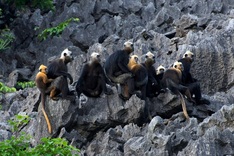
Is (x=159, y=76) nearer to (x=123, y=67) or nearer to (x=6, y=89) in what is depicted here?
(x=123, y=67)

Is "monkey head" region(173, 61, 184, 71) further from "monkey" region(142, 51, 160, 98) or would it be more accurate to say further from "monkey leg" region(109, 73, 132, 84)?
"monkey leg" region(109, 73, 132, 84)

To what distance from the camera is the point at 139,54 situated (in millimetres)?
33312

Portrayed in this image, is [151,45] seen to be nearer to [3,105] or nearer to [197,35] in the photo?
[197,35]

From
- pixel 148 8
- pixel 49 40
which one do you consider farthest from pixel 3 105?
pixel 148 8

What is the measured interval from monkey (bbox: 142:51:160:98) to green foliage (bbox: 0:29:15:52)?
414 inches

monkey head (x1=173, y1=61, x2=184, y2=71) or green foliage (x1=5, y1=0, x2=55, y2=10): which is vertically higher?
monkey head (x1=173, y1=61, x2=184, y2=71)

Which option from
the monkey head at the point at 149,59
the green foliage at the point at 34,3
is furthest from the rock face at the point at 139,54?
the monkey head at the point at 149,59

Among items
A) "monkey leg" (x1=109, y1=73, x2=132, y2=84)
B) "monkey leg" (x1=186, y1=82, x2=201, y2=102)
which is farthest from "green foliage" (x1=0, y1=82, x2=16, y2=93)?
"monkey leg" (x1=186, y1=82, x2=201, y2=102)

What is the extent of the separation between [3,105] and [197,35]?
256 inches

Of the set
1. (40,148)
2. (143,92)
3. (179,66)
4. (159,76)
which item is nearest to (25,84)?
(159,76)

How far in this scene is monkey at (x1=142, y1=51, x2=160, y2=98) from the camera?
95.9 ft

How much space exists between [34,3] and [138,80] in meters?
13.5

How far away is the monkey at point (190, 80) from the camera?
28734 mm

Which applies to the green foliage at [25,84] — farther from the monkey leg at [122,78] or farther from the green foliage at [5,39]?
the monkey leg at [122,78]
